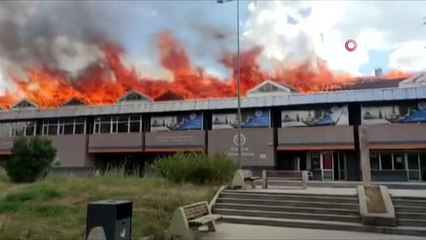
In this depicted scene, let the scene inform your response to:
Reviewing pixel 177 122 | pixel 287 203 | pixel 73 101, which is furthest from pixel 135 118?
pixel 287 203

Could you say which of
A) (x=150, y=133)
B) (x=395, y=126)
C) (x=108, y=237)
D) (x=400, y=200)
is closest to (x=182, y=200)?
(x=108, y=237)

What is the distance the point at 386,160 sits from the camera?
3638 centimetres

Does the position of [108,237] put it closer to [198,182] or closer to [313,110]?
[198,182]

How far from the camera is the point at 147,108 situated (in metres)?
45.9

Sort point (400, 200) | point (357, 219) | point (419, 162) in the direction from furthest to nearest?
1. point (419, 162)
2. point (400, 200)
3. point (357, 219)

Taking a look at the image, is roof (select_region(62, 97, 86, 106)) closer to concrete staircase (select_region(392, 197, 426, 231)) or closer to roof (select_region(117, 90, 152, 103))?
roof (select_region(117, 90, 152, 103))

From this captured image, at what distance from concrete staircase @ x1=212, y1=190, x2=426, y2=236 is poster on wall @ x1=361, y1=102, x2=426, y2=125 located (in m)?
25.5

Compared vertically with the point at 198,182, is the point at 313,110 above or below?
above

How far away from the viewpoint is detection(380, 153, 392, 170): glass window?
3616cm

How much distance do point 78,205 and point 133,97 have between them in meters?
42.7

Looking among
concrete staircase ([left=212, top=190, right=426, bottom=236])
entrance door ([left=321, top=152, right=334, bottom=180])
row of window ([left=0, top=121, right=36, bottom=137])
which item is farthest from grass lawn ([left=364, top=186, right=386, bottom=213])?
row of window ([left=0, top=121, right=36, bottom=137])

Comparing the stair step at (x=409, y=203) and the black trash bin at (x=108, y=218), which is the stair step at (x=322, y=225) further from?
the black trash bin at (x=108, y=218)

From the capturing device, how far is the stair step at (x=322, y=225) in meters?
10.9

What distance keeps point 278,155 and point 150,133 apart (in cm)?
1343
